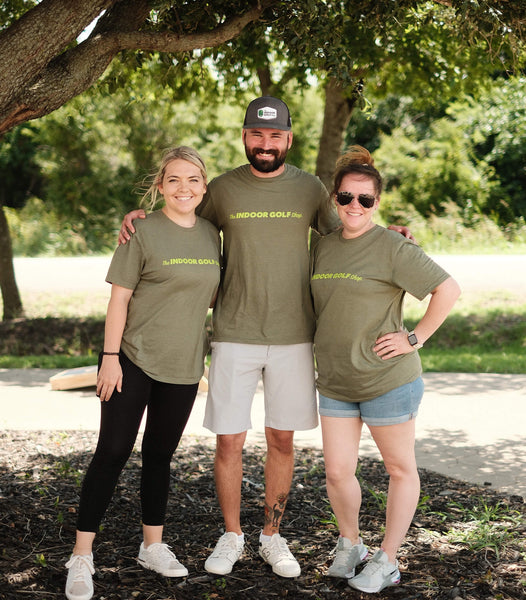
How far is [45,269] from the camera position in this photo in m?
22.4

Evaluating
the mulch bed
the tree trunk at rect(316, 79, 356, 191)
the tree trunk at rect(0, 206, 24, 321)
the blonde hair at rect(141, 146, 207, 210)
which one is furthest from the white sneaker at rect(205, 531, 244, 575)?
the tree trunk at rect(0, 206, 24, 321)

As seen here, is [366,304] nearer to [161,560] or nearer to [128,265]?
[128,265]

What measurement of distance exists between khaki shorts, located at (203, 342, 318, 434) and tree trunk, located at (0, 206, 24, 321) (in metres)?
11.3

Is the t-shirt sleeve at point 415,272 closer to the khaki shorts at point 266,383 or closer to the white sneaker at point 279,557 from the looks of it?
the khaki shorts at point 266,383

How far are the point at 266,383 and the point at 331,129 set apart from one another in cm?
773

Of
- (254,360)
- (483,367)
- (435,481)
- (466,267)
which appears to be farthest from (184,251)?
(466,267)

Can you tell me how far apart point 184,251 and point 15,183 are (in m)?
30.4

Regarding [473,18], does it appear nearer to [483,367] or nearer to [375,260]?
[375,260]

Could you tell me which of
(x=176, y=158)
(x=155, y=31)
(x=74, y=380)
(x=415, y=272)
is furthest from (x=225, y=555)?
(x=74, y=380)

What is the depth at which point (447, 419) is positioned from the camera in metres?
7.21

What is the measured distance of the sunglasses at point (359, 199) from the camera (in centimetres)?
356

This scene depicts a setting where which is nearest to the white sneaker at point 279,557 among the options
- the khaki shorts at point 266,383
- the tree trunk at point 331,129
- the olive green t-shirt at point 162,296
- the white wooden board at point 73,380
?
the khaki shorts at point 266,383

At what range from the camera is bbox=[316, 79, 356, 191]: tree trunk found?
35.3 ft

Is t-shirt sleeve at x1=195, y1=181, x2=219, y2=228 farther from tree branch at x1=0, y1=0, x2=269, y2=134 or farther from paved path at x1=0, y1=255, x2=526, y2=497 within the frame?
paved path at x1=0, y1=255, x2=526, y2=497
